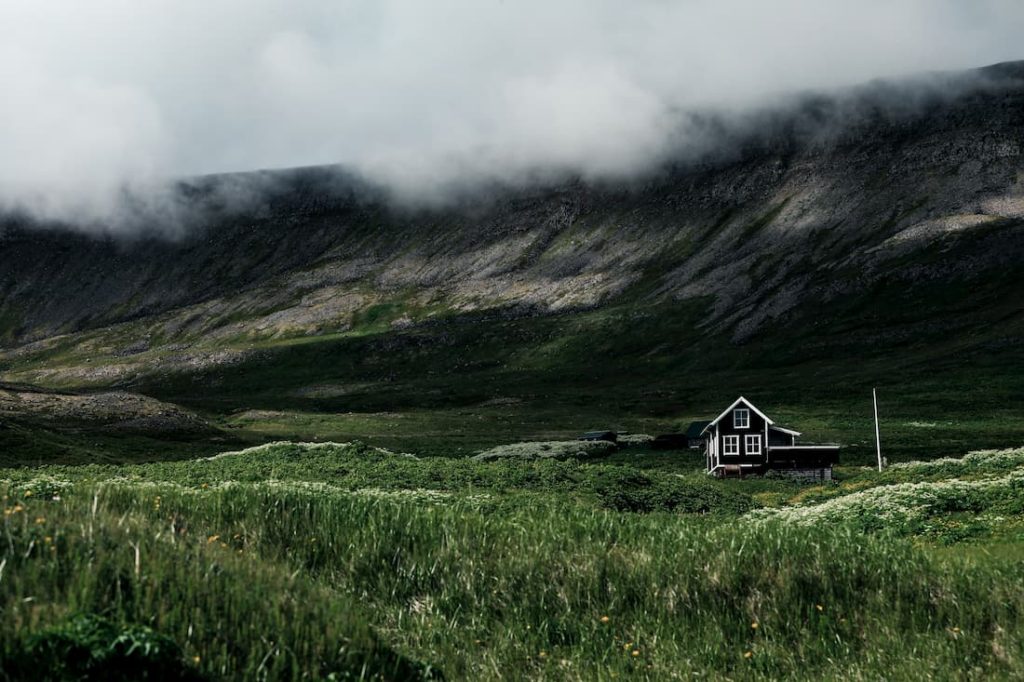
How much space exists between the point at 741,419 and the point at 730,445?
8.35 ft

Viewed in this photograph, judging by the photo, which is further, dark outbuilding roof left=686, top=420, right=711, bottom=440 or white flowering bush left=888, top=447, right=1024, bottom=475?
dark outbuilding roof left=686, top=420, right=711, bottom=440

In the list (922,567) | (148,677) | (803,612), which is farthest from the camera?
(922,567)

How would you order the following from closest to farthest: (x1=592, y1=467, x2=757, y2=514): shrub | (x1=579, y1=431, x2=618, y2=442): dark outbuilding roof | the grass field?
the grass field, (x1=592, y1=467, x2=757, y2=514): shrub, (x1=579, y1=431, x2=618, y2=442): dark outbuilding roof

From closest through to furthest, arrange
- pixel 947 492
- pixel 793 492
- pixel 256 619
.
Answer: pixel 256 619 < pixel 947 492 < pixel 793 492

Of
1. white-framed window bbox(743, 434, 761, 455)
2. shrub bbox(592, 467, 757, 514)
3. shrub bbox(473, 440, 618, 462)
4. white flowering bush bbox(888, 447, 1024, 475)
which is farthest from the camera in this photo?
shrub bbox(473, 440, 618, 462)

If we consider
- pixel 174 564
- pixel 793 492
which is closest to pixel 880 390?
pixel 793 492

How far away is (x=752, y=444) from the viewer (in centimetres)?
7469

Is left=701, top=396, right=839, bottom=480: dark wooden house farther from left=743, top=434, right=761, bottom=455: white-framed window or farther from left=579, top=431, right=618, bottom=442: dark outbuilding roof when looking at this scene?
left=579, top=431, right=618, bottom=442: dark outbuilding roof

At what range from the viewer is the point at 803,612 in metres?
12.2

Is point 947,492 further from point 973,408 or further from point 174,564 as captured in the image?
point 973,408

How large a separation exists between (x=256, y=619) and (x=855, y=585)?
8913 millimetres

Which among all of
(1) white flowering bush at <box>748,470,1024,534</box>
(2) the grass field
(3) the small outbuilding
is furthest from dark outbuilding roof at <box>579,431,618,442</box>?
(2) the grass field

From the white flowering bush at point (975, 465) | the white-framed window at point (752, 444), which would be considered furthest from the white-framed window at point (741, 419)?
the white flowering bush at point (975, 465)

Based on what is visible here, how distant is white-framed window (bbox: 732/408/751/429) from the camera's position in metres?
74.7
